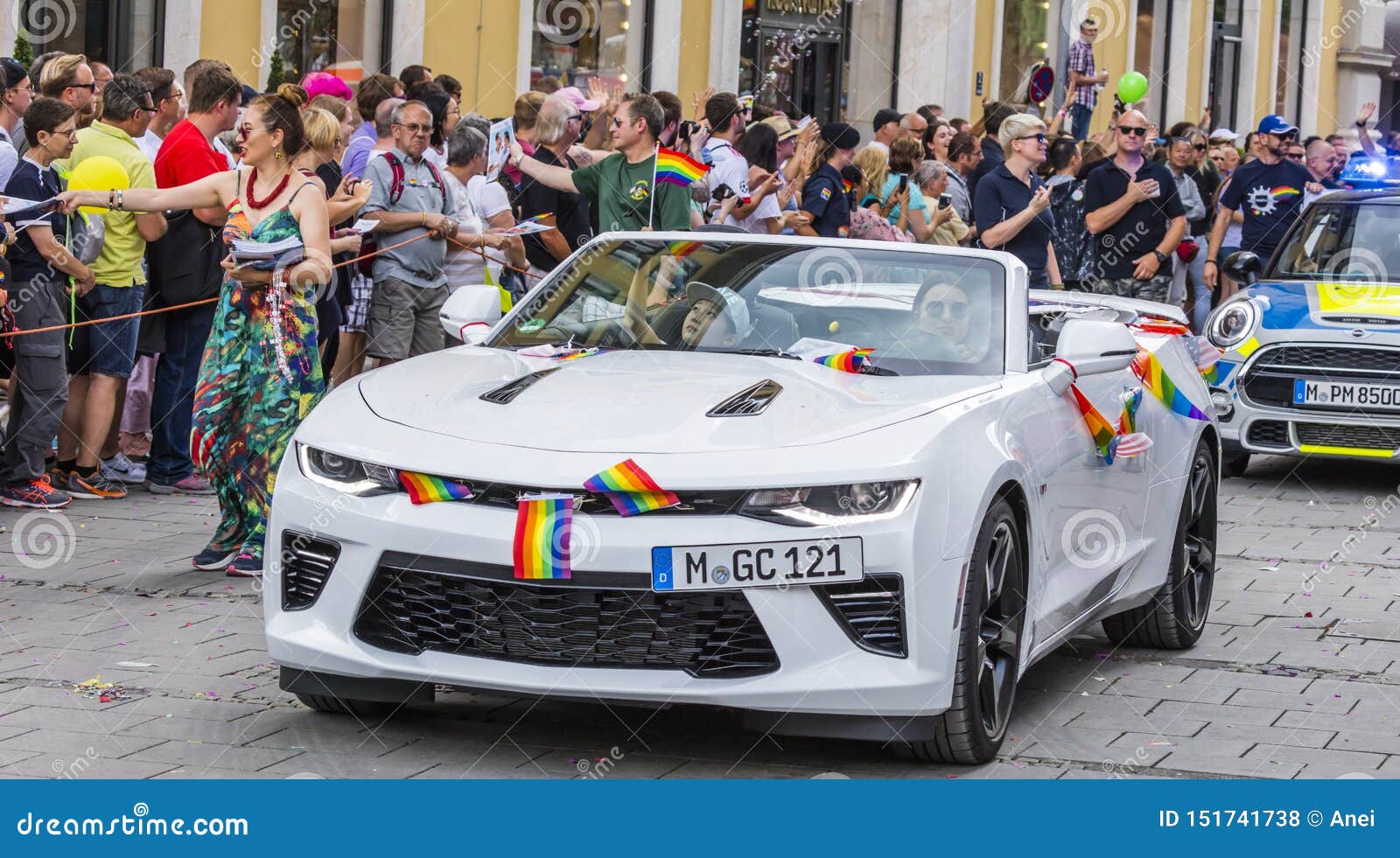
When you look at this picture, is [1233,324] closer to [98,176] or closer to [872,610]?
[98,176]

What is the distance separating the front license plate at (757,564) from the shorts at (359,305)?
6.17m

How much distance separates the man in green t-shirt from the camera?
33.9 ft

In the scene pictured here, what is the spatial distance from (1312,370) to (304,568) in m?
7.96

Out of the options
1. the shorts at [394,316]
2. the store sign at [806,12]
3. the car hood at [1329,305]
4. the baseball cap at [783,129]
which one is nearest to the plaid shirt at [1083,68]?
the store sign at [806,12]

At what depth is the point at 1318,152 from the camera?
20.6 metres

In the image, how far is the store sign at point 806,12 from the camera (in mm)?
26594

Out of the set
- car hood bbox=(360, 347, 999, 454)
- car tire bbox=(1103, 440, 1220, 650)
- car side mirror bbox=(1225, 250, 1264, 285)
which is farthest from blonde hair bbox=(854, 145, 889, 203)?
car hood bbox=(360, 347, 999, 454)

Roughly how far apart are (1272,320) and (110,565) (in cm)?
701

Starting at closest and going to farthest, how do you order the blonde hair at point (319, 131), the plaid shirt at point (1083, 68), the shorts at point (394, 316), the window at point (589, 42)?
the blonde hair at point (319, 131), the shorts at point (394, 316), the window at point (589, 42), the plaid shirt at point (1083, 68)

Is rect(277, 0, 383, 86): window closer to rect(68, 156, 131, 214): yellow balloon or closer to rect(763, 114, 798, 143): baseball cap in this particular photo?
rect(763, 114, 798, 143): baseball cap

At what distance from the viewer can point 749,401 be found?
5621 mm

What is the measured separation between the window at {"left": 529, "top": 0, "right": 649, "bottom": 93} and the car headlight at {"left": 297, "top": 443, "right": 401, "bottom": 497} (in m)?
16.7

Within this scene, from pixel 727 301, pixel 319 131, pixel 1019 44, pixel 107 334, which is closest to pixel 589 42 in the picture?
pixel 1019 44

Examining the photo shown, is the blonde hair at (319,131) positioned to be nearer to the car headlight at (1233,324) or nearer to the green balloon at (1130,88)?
the car headlight at (1233,324)
